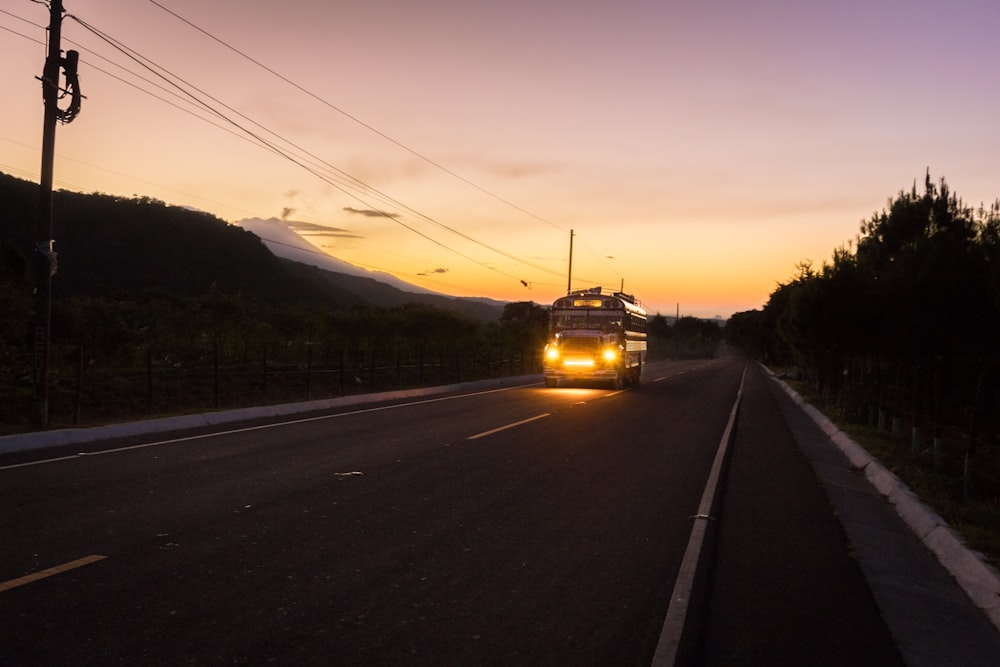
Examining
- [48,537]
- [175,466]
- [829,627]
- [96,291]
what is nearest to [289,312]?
[175,466]

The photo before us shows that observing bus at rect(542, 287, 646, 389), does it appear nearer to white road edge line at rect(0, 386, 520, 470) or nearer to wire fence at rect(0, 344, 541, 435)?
wire fence at rect(0, 344, 541, 435)

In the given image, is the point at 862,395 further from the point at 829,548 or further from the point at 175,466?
the point at 175,466

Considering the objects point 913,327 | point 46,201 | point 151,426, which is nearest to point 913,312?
point 913,327

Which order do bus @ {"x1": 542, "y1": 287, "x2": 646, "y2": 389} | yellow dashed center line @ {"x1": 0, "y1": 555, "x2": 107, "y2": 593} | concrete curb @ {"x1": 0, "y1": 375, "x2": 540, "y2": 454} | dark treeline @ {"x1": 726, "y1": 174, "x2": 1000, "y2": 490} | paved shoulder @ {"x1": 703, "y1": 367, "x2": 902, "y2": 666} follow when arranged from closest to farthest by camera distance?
paved shoulder @ {"x1": 703, "y1": 367, "x2": 902, "y2": 666}, yellow dashed center line @ {"x1": 0, "y1": 555, "x2": 107, "y2": 593}, concrete curb @ {"x1": 0, "y1": 375, "x2": 540, "y2": 454}, dark treeline @ {"x1": 726, "y1": 174, "x2": 1000, "y2": 490}, bus @ {"x1": 542, "y1": 287, "x2": 646, "y2": 389}

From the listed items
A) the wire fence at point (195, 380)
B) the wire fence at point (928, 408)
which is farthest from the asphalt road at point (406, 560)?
the wire fence at point (195, 380)

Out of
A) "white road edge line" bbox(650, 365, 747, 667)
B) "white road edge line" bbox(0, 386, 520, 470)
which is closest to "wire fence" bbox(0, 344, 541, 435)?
"white road edge line" bbox(0, 386, 520, 470)

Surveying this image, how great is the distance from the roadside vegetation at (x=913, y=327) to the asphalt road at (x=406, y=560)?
7599 mm

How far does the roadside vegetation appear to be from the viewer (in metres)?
18.6

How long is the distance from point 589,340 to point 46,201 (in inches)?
833

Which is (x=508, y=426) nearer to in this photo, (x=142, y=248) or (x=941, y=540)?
(x=941, y=540)

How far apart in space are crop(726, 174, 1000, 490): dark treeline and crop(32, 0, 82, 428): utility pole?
17411mm

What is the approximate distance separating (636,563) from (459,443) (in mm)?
7104

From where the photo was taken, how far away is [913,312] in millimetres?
22141

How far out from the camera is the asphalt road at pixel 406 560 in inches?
179
